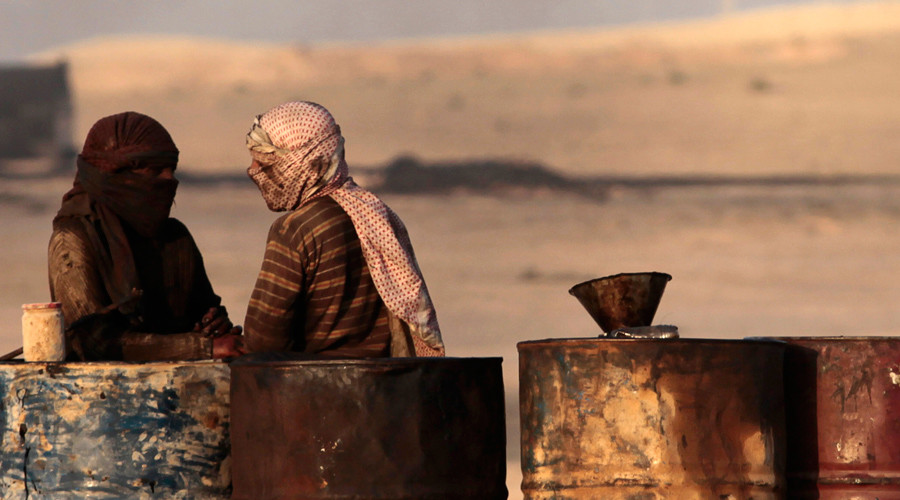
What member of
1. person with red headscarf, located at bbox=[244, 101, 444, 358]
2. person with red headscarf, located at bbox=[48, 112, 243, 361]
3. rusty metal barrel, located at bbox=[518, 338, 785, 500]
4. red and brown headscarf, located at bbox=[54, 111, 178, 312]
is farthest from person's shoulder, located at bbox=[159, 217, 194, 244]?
rusty metal barrel, located at bbox=[518, 338, 785, 500]

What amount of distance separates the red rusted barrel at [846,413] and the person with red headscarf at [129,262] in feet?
6.09

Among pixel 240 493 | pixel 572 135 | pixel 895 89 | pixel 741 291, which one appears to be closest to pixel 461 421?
pixel 240 493

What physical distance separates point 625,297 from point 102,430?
173 centimetres

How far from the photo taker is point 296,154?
15.6ft

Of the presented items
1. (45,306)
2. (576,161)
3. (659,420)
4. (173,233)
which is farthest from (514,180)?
(659,420)

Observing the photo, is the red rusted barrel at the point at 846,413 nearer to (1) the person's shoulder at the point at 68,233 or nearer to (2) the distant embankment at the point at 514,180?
(1) the person's shoulder at the point at 68,233

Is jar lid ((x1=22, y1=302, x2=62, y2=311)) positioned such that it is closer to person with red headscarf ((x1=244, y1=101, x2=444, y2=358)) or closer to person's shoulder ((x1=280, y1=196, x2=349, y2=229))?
person with red headscarf ((x1=244, y1=101, x2=444, y2=358))

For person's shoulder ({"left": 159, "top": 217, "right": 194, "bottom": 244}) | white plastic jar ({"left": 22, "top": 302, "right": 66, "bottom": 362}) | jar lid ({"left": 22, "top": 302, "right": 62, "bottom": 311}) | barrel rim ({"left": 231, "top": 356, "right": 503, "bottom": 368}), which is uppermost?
person's shoulder ({"left": 159, "top": 217, "right": 194, "bottom": 244})

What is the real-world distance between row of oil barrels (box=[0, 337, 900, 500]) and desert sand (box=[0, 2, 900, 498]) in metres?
7.02

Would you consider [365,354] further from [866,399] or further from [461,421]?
[866,399]

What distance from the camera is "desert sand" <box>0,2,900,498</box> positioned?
64.2ft

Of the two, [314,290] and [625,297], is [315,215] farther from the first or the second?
[625,297]

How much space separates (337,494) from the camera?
14.7ft

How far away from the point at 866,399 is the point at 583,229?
17270 millimetres
